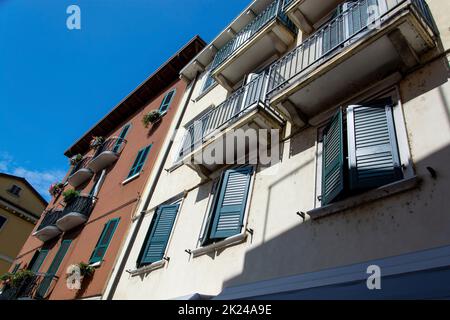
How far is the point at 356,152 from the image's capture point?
5.11m

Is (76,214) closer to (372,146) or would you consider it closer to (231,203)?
(231,203)

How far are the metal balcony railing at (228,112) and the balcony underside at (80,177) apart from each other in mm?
9051

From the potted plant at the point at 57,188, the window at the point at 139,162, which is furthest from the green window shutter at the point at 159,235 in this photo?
the potted plant at the point at 57,188

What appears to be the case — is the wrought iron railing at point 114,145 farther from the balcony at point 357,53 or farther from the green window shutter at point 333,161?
the green window shutter at point 333,161

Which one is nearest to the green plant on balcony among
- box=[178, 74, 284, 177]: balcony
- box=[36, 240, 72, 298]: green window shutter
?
box=[36, 240, 72, 298]: green window shutter

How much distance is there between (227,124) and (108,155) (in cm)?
942

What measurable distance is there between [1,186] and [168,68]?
19956 mm

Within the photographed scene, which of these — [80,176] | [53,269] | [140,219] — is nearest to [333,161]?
[140,219]

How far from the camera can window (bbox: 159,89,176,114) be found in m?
15.0

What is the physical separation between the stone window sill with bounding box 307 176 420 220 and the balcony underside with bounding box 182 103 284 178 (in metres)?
2.68

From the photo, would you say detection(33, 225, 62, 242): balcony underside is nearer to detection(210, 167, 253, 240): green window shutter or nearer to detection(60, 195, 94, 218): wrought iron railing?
detection(60, 195, 94, 218): wrought iron railing

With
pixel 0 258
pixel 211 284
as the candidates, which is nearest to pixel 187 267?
pixel 211 284

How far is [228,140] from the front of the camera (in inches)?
309

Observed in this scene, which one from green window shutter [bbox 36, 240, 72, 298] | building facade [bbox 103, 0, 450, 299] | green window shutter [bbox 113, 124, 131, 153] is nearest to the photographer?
building facade [bbox 103, 0, 450, 299]
